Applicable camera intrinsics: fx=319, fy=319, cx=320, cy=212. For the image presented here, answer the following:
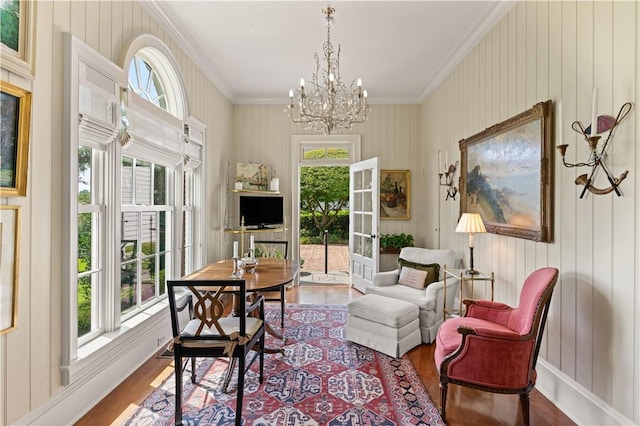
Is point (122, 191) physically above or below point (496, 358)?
above

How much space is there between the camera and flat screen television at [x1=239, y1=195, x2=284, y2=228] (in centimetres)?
499

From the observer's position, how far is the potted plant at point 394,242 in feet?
16.6

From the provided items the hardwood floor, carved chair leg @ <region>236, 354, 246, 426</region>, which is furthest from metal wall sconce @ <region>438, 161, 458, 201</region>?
carved chair leg @ <region>236, 354, 246, 426</region>

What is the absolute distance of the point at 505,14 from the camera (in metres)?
2.85

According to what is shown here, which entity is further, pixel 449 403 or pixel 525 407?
pixel 449 403

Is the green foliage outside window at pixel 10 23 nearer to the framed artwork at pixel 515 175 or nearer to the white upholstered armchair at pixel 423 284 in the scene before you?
the framed artwork at pixel 515 175

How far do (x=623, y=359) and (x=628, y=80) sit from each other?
4.93 ft

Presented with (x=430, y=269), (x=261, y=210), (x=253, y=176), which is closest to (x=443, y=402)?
(x=430, y=269)

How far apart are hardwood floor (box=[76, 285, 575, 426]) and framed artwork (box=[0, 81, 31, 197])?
1497 mm

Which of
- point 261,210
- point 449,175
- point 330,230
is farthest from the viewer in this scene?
point 330,230

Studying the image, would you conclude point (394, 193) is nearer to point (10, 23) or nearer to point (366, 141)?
point (366, 141)

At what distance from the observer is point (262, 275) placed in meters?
2.83

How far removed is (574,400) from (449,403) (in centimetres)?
76

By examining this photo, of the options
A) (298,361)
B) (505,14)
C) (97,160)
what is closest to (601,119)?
(505,14)
